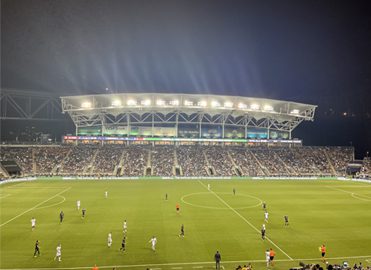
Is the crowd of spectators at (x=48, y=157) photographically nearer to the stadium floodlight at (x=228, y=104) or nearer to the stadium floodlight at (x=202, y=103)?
the stadium floodlight at (x=202, y=103)

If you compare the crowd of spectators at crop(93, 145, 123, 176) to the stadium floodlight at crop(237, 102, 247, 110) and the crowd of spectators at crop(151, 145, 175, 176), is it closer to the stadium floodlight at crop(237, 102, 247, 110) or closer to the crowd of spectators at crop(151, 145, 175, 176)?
the crowd of spectators at crop(151, 145, 175, 176)

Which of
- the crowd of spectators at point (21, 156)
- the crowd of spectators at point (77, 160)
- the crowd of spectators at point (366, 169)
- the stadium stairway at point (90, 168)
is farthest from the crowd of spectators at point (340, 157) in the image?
the crowd of spectators at point (21, 156)

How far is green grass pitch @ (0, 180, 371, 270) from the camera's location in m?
23.0

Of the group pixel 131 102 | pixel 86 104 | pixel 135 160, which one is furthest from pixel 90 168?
pixel 131 102

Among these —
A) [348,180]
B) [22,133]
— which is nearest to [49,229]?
[348,180]

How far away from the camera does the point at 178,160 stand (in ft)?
268

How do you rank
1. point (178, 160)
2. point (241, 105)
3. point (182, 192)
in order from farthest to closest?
point (241, 105)
point (178, 160)
point (182, 192)

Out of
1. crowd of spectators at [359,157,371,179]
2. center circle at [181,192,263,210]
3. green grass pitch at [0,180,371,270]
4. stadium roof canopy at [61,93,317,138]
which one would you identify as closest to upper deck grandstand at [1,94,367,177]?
stadium roof canopy at [61,93,317,138]

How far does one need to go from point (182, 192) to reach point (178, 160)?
29557 mm

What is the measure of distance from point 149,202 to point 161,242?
17452 millimetres

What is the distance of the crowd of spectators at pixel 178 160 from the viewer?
7612 cm

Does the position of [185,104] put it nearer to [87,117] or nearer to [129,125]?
[129,125]

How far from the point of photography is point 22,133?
4016 inches

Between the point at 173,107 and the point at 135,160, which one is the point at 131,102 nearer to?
the point at 173,107
